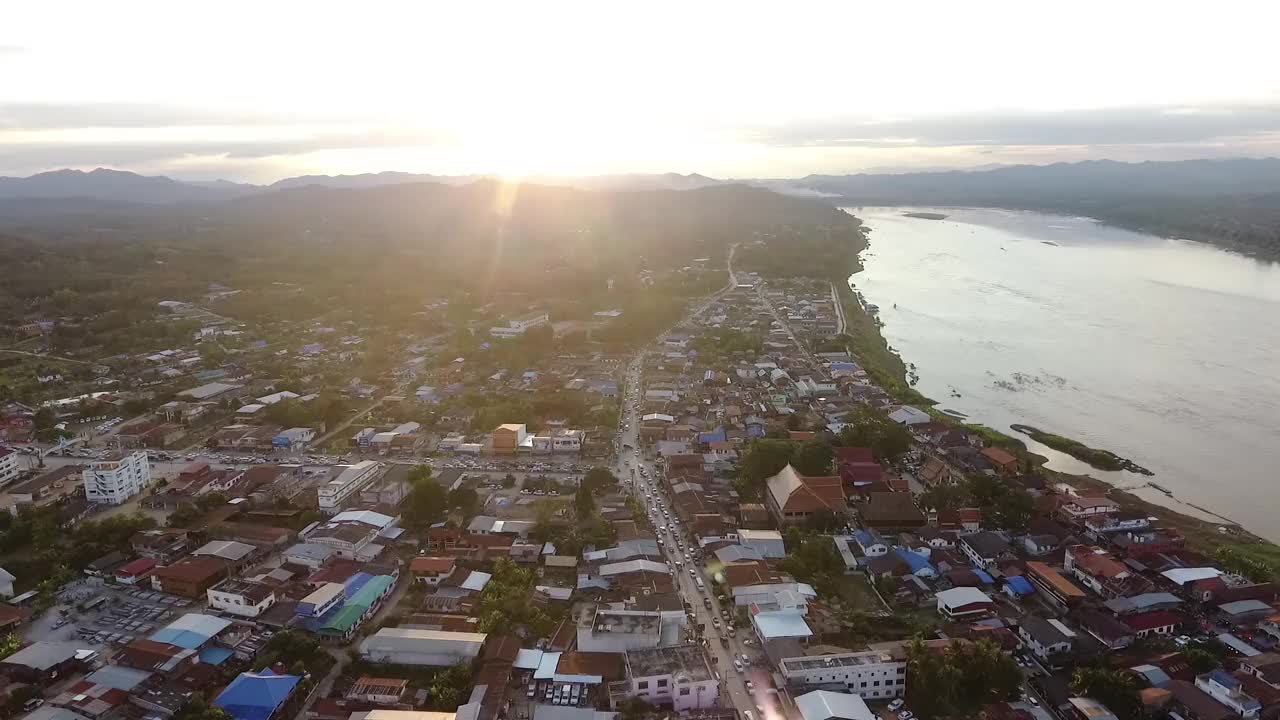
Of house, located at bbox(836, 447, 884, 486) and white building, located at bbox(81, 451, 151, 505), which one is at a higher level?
white building, located at bbox(81, 451, 151, 505)

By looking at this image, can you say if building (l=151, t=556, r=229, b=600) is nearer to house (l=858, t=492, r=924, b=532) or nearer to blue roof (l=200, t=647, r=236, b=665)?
blue roof (l=200, t=647, r=236, b=665)

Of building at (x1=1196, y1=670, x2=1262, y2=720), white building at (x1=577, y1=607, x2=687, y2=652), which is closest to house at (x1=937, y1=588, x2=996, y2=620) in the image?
building at (x1=1196, y1=670, x2=1262, y2=720)

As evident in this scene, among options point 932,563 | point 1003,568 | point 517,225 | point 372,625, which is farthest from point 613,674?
point 517,225

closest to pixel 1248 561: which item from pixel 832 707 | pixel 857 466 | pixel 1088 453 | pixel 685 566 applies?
pixel 1088 453

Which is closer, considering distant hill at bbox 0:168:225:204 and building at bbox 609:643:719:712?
building at bbox 609:643:719:712

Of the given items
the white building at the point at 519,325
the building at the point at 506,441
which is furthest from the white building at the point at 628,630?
the white building at the point at 519,325

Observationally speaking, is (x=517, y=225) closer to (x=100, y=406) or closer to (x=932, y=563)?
(x=100, y=406)
